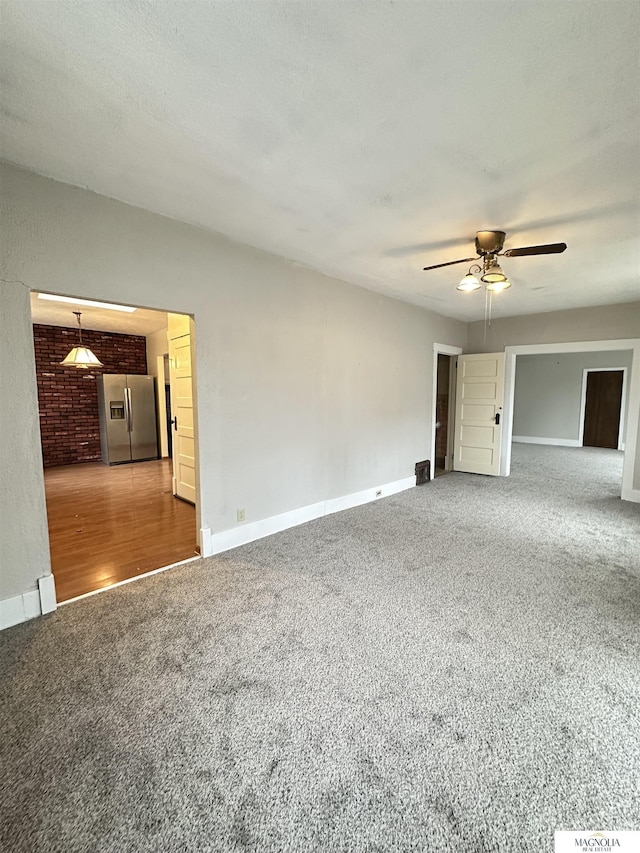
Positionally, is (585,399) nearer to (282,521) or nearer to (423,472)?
(423,472)

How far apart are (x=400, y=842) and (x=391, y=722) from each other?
1.42 ft

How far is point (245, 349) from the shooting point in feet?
10.7

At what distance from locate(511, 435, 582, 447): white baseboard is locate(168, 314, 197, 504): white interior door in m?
8.77

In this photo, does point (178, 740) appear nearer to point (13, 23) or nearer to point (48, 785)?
point (48, 785)

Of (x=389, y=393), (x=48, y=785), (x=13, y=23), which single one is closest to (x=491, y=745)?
(x=48, y=785)

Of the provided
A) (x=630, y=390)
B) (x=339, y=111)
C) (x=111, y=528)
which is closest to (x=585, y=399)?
(x=630, y=390)

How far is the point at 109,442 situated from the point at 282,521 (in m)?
4.93

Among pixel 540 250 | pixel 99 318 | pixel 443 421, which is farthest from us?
pixel 443 421

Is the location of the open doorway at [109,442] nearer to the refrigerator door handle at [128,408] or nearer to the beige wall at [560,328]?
the refrigerator door handle at [128,408]

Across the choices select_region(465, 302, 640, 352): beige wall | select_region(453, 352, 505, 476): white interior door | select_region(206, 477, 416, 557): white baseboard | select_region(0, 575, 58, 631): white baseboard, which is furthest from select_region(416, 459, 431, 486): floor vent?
select_region(0, 575, 58, 631): white baseboard

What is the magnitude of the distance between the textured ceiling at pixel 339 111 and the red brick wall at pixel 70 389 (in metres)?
5.56

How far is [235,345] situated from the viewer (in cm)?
320

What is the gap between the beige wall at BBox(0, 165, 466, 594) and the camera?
221 cm

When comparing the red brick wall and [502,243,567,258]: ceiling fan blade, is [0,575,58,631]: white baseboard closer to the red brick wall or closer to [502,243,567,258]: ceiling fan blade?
[502,243,567,258]: ceiling fan blade
